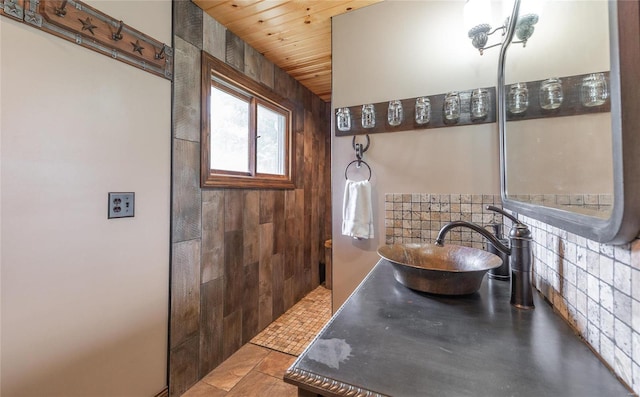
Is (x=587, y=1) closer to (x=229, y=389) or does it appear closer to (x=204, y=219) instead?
(x=204, y=219)

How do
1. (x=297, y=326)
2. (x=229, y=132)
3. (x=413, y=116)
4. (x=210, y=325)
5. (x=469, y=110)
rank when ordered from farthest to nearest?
1. (x=297, y=326)
2. (x=229, y=132)
3. (x=210, y=325)
4. (x=413, y=116)
5. (x=469, y=110)

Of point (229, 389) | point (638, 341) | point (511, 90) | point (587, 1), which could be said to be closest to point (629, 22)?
point (587, 1)

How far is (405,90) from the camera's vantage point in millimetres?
1524

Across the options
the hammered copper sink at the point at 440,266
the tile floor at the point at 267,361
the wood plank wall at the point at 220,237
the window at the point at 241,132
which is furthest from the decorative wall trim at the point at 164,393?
the hammered copper sink at the point at 440,266

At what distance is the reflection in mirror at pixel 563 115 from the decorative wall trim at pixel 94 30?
1.66 meters

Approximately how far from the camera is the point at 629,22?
0.38 metres

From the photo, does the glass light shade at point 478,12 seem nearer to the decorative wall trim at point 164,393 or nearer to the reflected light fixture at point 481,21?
the reflected light fixture at point 481,21

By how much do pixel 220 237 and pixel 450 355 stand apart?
5.16 feet

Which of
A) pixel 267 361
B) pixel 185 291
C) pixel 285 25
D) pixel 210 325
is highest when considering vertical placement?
pixel 285 25

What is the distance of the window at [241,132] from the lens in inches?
66.9

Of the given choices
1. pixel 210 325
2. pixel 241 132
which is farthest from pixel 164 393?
pixel 241 132

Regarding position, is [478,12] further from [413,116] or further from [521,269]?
[521,269]

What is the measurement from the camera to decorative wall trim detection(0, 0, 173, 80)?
0.95m

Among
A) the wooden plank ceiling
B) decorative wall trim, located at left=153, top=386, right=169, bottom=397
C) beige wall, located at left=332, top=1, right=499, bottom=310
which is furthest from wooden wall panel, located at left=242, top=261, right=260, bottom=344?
the wooden plank ceiling
